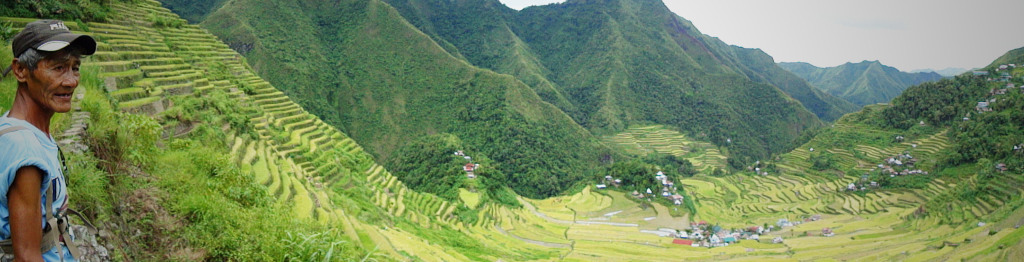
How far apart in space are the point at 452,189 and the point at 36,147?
29035 mm

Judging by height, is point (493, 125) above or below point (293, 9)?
below

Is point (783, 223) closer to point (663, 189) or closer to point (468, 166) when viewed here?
point (663, 189)

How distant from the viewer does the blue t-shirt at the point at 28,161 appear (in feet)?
5.42

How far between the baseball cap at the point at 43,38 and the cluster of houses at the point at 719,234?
104 feet

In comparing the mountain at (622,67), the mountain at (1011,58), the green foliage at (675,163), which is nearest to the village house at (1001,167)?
the green foliage at (675,163)

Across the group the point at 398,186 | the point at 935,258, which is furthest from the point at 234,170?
the point at 935,258

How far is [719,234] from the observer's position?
3225 centimetres

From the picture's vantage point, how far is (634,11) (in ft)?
426

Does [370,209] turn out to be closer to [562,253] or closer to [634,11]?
[562,253]

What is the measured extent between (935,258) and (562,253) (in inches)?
706

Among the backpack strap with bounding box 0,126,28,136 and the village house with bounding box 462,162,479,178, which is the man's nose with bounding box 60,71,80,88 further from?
the village house with bounding box 462,162,479,178

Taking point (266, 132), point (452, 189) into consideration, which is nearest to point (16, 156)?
point (266, 132)

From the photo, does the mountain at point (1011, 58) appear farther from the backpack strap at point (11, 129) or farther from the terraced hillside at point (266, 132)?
the backpack strap at point (11, 129)

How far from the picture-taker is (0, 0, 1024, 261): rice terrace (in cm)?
443
